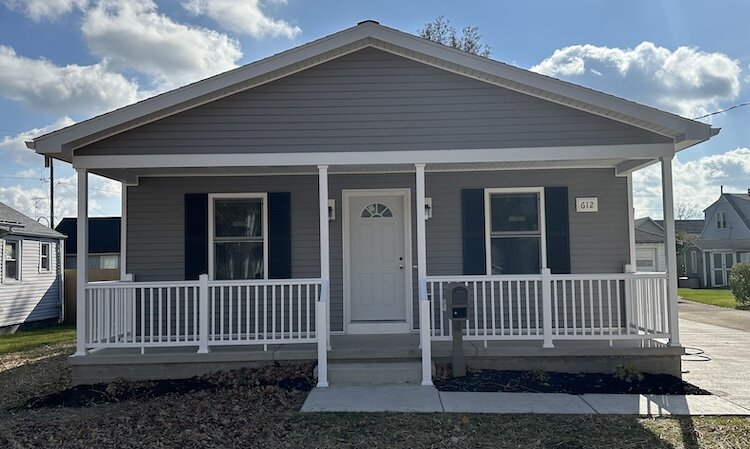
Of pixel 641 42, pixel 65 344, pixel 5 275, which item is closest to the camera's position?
pixel 65 344

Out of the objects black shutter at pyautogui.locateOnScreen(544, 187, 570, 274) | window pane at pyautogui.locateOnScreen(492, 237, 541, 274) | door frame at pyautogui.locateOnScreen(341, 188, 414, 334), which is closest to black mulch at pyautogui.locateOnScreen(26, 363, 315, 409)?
door frame at pyautogui.locateOnScreen(341, 188, 414, 334)

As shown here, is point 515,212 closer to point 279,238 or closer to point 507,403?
point 507,403

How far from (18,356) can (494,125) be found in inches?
335

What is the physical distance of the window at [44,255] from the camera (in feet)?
53.2

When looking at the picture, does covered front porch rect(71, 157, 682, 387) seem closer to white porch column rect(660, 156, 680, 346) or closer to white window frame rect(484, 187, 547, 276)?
white porch column rect(660, 156, 680, 346)

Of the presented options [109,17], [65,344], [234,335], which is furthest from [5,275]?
[234,335]

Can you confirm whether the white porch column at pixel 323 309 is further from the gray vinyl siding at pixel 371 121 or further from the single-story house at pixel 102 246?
the single-story house at pixel 102 246

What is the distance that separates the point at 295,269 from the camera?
7980mm

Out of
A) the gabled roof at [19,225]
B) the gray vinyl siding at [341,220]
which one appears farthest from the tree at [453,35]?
the gabled roof at [19,225]

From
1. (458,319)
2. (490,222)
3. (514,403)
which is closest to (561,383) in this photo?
(514,403)

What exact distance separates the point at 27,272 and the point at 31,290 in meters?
0.51

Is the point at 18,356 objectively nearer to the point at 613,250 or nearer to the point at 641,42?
the point at 613,250

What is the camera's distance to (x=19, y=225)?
15016 mm

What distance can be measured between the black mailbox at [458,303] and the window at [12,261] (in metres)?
13.1
